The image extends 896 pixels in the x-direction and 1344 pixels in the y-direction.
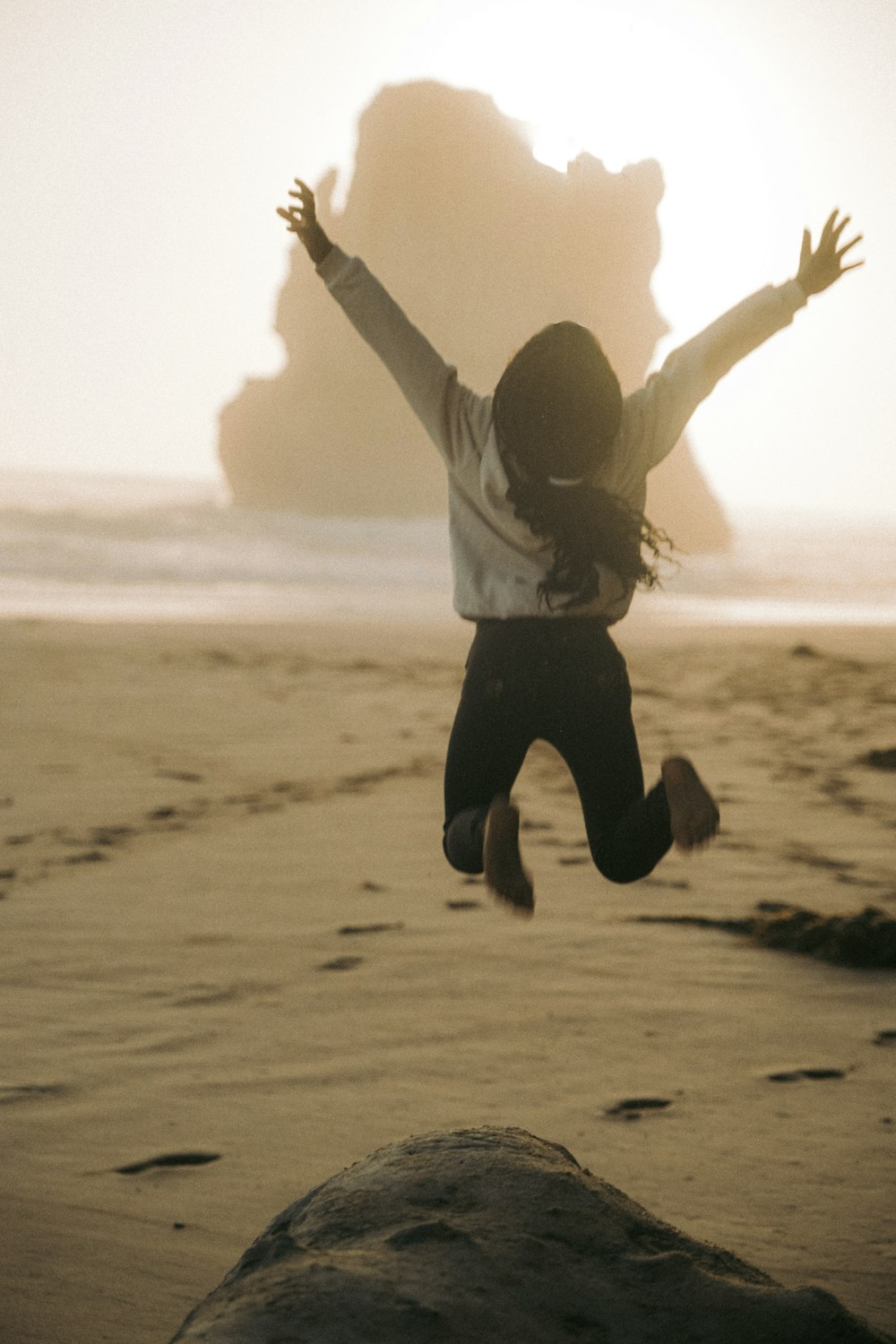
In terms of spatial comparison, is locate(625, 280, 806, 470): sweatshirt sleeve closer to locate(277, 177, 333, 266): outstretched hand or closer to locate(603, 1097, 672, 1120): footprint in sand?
locate(277, 177, 333, 266): outstretched hand

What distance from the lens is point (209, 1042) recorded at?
13.8 feet

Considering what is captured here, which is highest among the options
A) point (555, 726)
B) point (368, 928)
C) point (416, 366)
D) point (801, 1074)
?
point (416, 366)

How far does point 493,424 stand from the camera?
3082 mm

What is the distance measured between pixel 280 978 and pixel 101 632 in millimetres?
9131

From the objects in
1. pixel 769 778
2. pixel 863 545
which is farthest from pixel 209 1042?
pixel 863 545

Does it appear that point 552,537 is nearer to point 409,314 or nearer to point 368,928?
point 368,928

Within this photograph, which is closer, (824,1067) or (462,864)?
(462,864)

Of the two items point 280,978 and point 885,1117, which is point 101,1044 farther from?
point 885,1117

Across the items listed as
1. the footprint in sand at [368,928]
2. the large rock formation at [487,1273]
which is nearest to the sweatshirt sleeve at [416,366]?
the large rock formation at [487,1273]

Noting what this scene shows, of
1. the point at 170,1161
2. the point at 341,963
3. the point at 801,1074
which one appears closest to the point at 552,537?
the point at 170,1161

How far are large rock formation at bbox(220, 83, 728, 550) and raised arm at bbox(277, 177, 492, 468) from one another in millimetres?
44962

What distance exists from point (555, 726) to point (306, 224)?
131 centimetres

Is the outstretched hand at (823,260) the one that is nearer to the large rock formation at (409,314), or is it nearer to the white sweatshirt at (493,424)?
the white sweatshirt at (493,424)

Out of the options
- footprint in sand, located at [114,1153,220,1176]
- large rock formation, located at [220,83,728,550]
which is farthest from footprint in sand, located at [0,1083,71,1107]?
large rock formation, located at [220,83,728,550]
